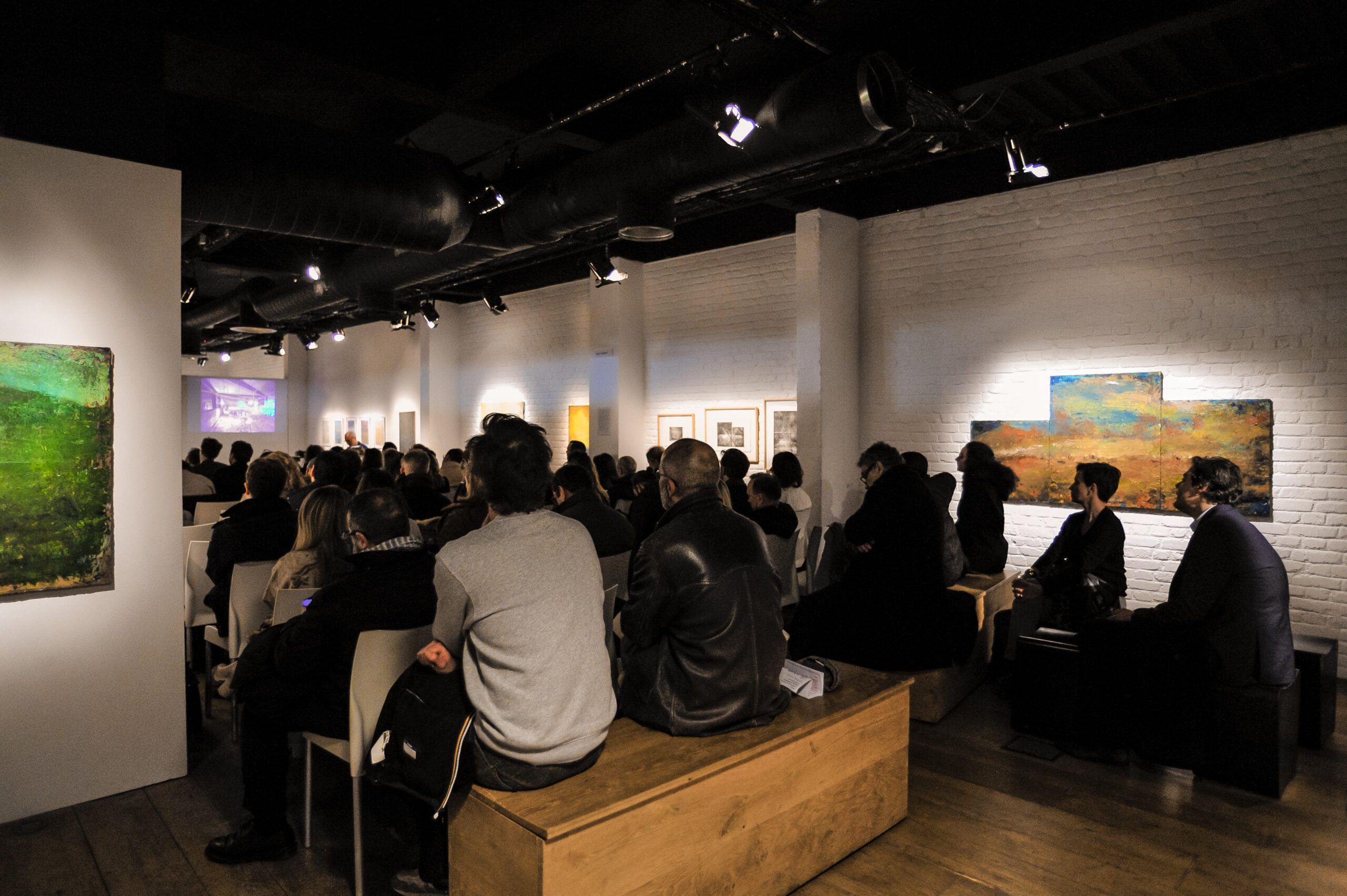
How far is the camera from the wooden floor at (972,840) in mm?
2756

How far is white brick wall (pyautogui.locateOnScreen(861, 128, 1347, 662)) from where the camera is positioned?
507 cm

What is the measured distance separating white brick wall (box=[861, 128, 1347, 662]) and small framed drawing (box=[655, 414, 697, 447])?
7.23 ft

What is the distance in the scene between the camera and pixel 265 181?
14.9 feet

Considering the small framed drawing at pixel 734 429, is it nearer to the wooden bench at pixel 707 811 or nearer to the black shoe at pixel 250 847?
the wooden bench at pixel 707 811

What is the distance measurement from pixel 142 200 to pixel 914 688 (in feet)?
14.6

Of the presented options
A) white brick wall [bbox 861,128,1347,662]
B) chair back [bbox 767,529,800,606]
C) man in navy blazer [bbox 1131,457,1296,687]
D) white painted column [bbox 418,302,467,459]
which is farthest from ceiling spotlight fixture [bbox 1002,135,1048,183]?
white painted column [bbox 418,302,467,459]

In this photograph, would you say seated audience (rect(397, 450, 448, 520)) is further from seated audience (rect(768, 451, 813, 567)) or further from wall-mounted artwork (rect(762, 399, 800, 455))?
wall-mounted artwork (rect(762, 399, 800, 455))

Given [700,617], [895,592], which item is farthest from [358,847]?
[895,592]

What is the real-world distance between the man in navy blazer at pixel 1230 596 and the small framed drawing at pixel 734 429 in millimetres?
4965

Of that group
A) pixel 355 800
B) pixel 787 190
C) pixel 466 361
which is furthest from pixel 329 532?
pixel 466 361

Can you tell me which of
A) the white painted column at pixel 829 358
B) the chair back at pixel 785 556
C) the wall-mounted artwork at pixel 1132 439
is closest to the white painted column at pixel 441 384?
the white painted column at pixel 829 358

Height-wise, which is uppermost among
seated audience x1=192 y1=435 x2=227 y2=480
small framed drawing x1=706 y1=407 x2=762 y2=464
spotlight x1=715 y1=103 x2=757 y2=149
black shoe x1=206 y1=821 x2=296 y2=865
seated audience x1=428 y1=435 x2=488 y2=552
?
spotlight x1=715 y1=103 x2=757 y2=149

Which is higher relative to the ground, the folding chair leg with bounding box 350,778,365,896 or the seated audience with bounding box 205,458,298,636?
the seated audience with bounding box 205,458,298,636

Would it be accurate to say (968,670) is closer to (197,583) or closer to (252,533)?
(252,533)
